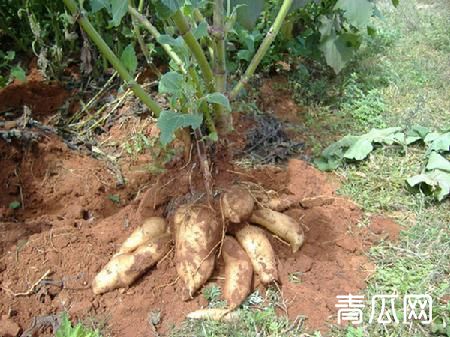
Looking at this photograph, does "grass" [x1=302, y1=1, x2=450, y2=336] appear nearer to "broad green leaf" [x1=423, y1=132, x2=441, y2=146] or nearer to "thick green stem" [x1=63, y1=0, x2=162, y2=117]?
"broad green leaf" [x1=423, y1=132, x2=441, y2=146]

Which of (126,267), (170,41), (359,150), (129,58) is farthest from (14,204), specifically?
(359,150)

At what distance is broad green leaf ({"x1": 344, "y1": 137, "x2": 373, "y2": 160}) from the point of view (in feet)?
7.91

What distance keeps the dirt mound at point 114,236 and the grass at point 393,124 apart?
11 centimetres

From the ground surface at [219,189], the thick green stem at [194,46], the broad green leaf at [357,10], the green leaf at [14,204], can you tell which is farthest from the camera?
the broad green leaf at [357,10]

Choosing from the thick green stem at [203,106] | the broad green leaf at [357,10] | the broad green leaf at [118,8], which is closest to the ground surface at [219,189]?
the thick green stem at [203,106]

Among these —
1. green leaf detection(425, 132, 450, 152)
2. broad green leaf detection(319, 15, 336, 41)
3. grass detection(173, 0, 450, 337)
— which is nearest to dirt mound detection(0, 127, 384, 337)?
grass detection(173, 0, 450, 337)

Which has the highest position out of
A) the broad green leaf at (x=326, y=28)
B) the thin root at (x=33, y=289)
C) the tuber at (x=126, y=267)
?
the thin root at (x=33, y=289)

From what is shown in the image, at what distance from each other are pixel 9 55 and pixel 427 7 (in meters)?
3.35

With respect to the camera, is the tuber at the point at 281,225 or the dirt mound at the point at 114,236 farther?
the tuber at the point at 281,225

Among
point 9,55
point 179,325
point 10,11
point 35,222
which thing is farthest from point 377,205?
point 10,11

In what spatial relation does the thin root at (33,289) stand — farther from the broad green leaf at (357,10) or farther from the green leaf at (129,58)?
the broad green leaf at (357,10)

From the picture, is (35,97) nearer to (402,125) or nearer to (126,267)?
(126,267)

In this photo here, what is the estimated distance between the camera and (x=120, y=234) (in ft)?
6.64

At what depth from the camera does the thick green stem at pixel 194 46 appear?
167 centimetres
